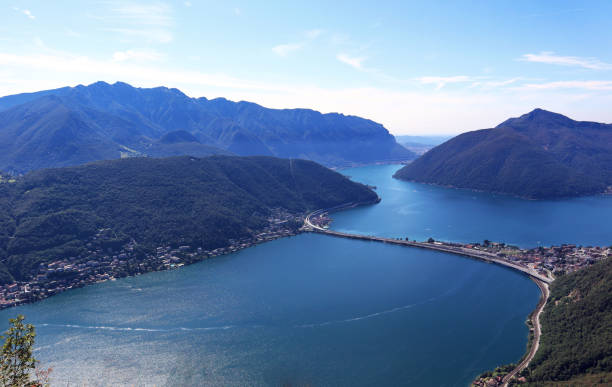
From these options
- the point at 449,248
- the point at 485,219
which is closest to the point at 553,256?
the point at 449,248

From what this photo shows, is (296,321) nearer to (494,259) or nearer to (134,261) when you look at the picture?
(134,261)

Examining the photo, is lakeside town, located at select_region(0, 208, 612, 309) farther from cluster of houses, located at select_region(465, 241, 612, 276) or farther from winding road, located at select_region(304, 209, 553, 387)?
winding road, located at select_region(304, 209, 553, 387)

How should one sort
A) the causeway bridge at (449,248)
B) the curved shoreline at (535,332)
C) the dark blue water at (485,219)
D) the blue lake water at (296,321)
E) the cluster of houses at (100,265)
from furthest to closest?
the dark blue water at (485,219) < the causeway bridge at (449,248) < the cluster of houses at (100,265) < the blue lake water at (296,321) < the curved shoreline at (535,332)

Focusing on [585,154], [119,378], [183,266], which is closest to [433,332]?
[119,378]

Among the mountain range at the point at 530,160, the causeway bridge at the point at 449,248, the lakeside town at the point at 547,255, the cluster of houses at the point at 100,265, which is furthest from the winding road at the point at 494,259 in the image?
the mountain range at the point at 530,160

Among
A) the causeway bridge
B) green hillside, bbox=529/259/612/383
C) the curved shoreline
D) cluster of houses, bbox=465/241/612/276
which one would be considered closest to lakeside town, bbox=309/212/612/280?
cluster of houses, bbox=465/241/612/276

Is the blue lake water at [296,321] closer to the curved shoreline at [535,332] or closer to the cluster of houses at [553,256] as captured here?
the curved shoreline at [535,332]
